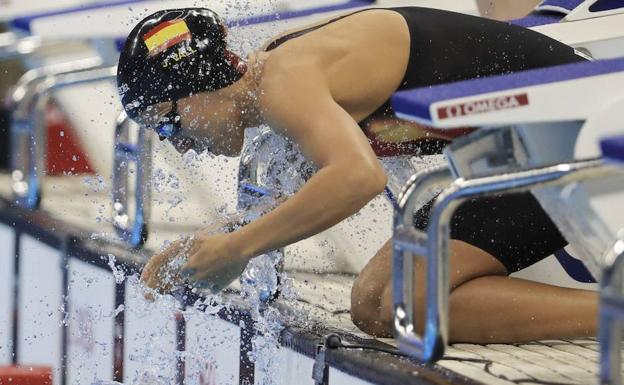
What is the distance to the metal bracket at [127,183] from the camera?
3584 mm

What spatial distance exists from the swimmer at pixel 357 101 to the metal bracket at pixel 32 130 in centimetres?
195

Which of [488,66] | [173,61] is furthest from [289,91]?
[488,66]

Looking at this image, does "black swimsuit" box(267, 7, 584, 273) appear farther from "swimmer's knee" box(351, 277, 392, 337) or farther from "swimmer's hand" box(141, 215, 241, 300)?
"swimmer's hand" box(141, 215, 241, 300)

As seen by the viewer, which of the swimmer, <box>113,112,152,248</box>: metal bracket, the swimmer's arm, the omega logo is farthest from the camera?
<box>113,112,152,248</box>: metal bracket

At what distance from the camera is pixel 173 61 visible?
2211 millimetres

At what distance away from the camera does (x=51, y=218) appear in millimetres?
4129

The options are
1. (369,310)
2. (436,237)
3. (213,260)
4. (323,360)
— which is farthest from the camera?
(369,310)

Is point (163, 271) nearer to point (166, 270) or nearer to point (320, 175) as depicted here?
point (166, 270)

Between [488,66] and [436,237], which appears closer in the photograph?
[436,237]

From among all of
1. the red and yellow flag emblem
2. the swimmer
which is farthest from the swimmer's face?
the red and yellow flag emblem

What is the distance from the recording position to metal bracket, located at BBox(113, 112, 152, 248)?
11.8ft

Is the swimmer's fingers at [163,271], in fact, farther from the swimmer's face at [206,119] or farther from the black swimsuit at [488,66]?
the black swimsuit at [488,66]

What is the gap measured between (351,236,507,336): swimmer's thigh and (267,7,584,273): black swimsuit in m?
0.03

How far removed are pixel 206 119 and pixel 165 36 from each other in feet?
0.57
